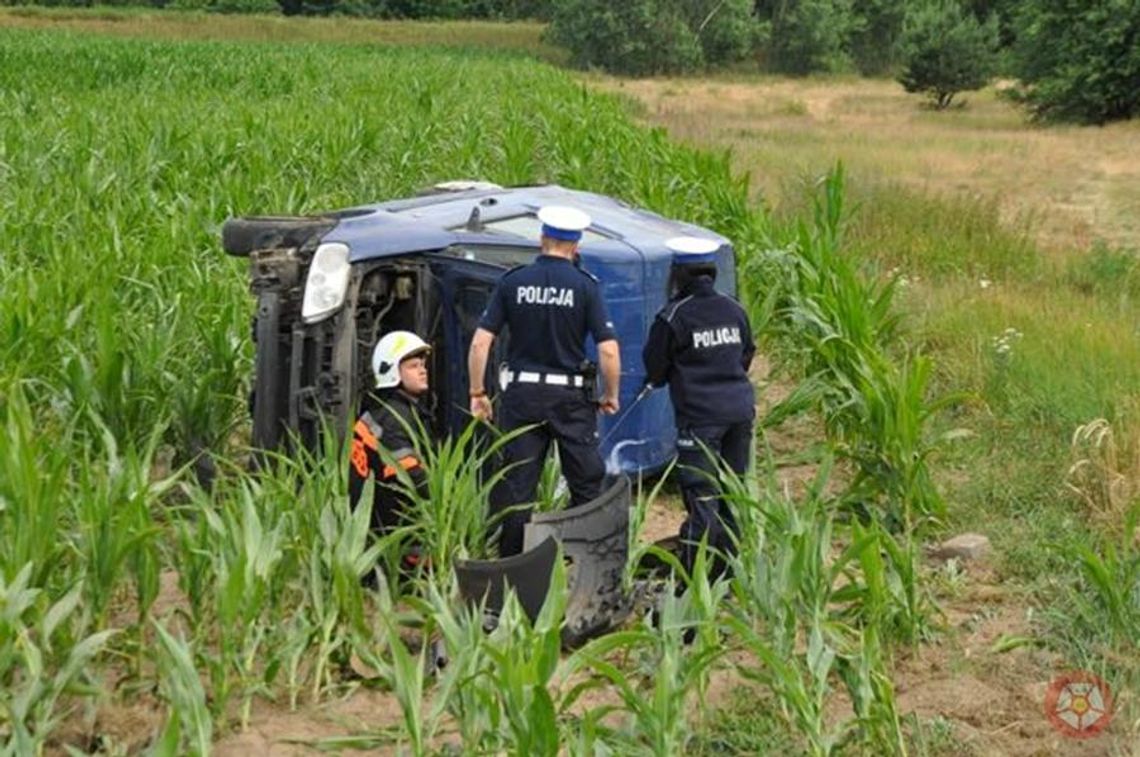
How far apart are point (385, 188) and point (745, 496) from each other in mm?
8289

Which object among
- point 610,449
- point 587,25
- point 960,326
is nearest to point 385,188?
point 960,326

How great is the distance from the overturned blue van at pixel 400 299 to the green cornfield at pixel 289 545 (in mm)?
402

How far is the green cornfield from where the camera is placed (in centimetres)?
424

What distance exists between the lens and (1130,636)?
5.22m

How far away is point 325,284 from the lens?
6.34 m

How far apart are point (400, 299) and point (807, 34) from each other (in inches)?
2369

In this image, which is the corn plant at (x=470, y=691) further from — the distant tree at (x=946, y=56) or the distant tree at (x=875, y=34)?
the distant tree at (x=875, y=34)

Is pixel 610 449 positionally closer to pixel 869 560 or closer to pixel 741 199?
pixel 869 560

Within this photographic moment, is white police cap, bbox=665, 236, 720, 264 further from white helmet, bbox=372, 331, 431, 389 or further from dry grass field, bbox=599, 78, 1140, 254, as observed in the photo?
dry grass field, bbox=599, 78, 1140, 254

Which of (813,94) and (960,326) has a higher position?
(960,326)

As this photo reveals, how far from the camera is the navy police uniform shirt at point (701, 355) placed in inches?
244

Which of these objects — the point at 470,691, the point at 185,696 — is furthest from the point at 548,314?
the point at 185,696

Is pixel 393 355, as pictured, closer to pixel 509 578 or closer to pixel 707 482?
pixel 509 578

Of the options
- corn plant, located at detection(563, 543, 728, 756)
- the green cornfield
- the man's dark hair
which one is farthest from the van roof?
corn plant, located at detection(563, 543, 728, 756)
